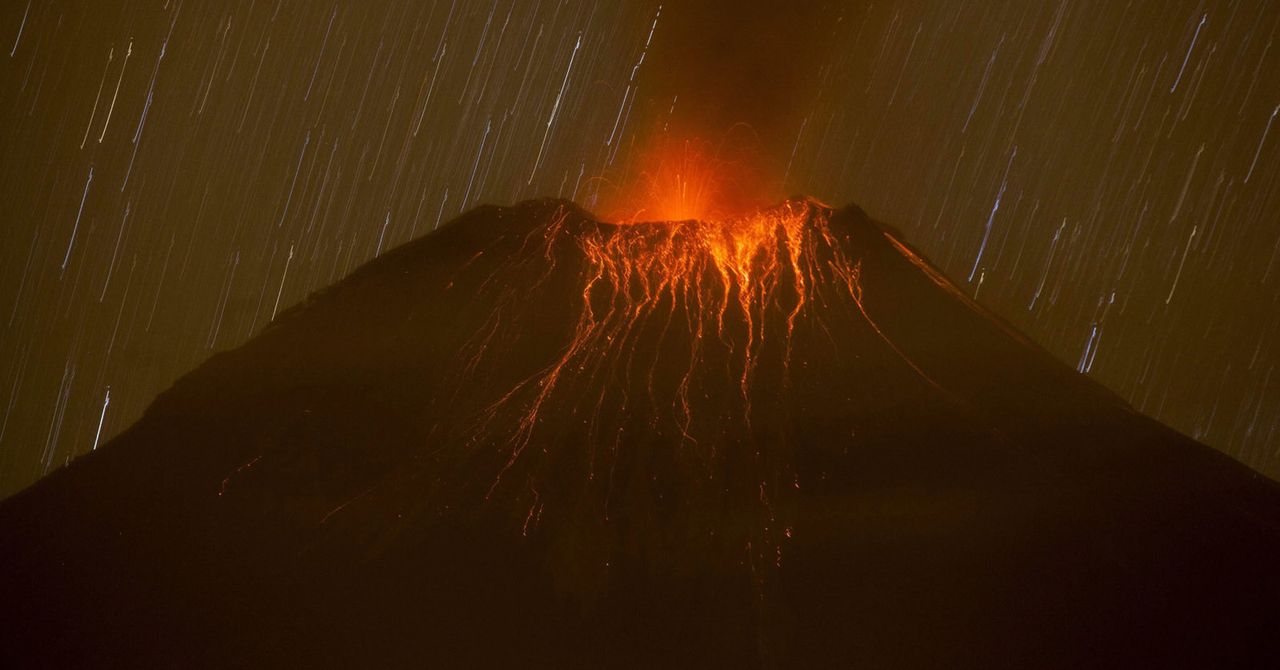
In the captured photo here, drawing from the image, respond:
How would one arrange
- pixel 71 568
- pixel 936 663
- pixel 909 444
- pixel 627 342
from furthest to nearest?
pixel 627 342 < pixel 909 444 < pixel 71 568 < pixel 936 663

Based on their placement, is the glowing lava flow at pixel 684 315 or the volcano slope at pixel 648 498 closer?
the volcano slope at pixel 648 498

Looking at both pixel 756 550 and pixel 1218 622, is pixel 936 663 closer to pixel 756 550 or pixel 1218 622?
pixel 756 550

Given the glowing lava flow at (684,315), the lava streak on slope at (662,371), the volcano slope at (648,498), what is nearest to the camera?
the volcano slope at (648,498)

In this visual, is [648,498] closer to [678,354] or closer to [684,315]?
[678,354]

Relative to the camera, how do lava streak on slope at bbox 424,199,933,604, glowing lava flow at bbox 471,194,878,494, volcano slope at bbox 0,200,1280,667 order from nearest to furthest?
volcano slope at bbox 0,200,1280,667 < lava streak on slope at bbox 424,199,933,604 < glowing lava flow at bbox 471,194,878,494

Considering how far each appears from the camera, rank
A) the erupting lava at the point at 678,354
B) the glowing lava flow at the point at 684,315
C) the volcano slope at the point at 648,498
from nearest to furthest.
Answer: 1. the volcano slope at the point at 648,498
2. the erupting lava at the point at 678,354
3. the glowing lava flow at the point at 684,315

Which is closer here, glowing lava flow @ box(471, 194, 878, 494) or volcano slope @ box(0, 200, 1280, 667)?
volcano slope @ box(0, 200, 1280, 667)

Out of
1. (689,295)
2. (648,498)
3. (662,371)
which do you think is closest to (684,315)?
(689,295)

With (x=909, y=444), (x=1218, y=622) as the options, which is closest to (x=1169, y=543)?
(x=1218, y=622)
